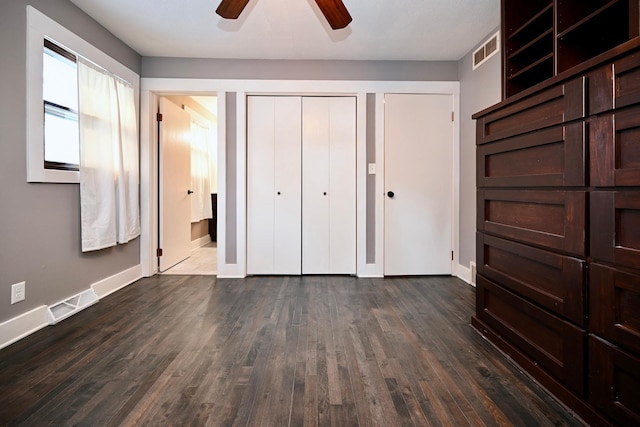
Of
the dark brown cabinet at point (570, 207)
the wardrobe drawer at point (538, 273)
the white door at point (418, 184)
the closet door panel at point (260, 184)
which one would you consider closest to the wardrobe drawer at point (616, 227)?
the dark brown cabinet at point (570, 207)

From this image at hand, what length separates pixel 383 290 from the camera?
3020mm

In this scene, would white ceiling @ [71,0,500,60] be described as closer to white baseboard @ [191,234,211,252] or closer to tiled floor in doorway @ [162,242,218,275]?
tiled floor in doorway @ [162,242,218,275]

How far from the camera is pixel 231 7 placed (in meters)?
1.80

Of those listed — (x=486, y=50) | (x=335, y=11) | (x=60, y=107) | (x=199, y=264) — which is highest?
(x=486, y=50)

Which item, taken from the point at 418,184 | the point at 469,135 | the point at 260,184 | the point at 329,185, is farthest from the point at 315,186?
the point at 469,135

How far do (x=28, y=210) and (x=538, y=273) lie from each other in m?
3.07

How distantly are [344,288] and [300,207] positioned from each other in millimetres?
1034

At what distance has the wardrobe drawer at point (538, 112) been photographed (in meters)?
1.29

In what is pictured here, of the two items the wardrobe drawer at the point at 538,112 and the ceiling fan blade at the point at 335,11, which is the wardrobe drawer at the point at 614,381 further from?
the ceiling fan blade at the point at 335,11

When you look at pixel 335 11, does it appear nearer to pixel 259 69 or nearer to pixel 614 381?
pixel 259 69

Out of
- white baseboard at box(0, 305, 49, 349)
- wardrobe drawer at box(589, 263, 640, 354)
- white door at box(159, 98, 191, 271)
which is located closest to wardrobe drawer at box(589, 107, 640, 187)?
wardrobe drawer at box(589, 263, 640, 354)

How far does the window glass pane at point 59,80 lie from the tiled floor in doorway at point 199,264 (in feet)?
6.58

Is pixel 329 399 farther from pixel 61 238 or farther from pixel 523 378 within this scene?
pixel 61 238

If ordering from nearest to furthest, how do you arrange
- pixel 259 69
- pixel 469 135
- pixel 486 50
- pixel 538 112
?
pixel 538 112, pixel 486 50, pixel 469 135, pixel 259 69
